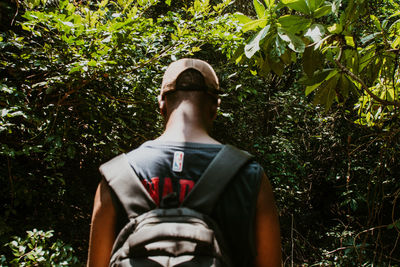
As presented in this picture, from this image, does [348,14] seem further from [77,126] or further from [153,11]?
[153,11]

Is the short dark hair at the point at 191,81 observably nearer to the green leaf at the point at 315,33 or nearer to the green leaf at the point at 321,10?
the green leaf at the point at 315,33

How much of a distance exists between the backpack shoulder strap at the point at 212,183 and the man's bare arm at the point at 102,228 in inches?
10.6

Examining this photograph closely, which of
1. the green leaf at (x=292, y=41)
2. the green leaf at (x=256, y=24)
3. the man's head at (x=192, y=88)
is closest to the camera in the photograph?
the man's head at (x=192, y=88)

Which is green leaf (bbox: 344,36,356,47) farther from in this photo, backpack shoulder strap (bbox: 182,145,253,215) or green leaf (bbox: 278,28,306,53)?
backpack shoulder strap (bbox: 182,145,253,215)

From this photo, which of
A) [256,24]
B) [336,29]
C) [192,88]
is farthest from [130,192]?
[336,29]

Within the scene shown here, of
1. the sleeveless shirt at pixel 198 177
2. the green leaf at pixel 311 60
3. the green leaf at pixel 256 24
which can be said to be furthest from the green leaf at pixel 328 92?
the sleeveless shirt at pixel 198 177

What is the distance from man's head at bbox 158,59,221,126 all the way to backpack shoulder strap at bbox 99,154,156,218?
29 cm

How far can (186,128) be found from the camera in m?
1.15

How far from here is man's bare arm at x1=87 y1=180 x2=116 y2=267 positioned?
107 centimetres

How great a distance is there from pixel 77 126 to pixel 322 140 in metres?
4.69

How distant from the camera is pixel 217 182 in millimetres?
1009

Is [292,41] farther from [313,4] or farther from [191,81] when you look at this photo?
[191,81]

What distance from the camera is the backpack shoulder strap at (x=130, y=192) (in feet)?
3.36

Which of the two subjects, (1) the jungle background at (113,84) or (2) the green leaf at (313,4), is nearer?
(2) the green leaf at (313,4)
